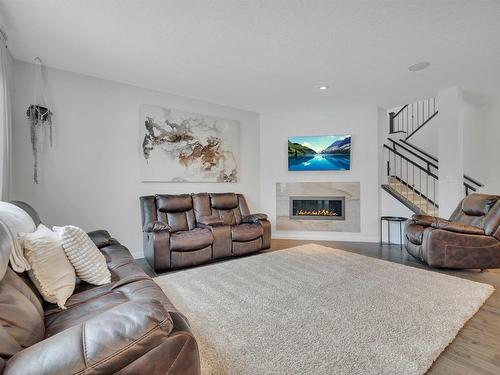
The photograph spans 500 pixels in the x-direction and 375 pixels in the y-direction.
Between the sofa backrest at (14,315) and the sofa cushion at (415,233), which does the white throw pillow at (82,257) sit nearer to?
the sofa backrest at (14,315)

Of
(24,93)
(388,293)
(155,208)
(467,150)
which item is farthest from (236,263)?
(467,150)

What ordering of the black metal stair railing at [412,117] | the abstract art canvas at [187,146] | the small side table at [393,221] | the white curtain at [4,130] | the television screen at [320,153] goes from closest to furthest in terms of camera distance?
the white curtain at [4,130]
the abstract art canvas at [187,146]
the small side table at [393,221]
the television screen at [320,153]
the black metal stair railing at [412,117]

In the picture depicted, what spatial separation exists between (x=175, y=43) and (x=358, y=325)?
3027 mm

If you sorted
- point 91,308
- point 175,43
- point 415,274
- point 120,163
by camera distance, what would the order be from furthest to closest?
point 120,163 < point 415,274 < point 175,43 < point 91,308

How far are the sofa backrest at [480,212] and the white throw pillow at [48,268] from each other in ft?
13.9

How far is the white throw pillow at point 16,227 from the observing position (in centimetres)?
135

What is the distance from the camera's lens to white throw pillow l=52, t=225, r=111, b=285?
1657 mm

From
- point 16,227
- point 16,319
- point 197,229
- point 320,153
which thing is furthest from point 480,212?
point 16,227

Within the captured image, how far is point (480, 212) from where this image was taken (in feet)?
11.0

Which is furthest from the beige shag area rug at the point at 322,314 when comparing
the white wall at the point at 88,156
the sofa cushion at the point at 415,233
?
the white wall at the point at 88,156

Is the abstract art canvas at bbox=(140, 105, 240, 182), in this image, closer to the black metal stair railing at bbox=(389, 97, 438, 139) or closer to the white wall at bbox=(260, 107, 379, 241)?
the white wall at bbox=(260, 107, 379, 241)

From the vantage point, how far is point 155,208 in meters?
3.76

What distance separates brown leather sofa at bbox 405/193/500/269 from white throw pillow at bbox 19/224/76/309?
368 centimetres

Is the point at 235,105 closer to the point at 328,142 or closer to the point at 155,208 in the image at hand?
the point at 328,142
